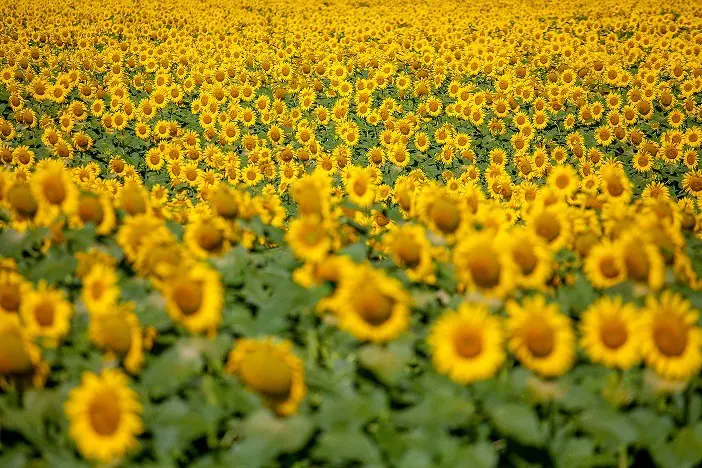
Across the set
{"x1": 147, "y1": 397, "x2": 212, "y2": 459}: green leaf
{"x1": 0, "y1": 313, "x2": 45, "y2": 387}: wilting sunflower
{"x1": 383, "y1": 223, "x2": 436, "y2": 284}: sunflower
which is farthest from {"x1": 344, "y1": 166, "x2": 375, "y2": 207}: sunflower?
{"x1": 0, "y1": 313, "x2": 45, "y2": 387}: wilting sunflower

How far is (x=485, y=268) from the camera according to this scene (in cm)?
218

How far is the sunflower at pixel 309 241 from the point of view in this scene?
2.45m

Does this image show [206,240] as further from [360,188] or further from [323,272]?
[360,188]

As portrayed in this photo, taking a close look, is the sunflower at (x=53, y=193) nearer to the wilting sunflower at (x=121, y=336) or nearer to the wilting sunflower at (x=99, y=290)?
the wilting sunflower at (x=99, y=290)

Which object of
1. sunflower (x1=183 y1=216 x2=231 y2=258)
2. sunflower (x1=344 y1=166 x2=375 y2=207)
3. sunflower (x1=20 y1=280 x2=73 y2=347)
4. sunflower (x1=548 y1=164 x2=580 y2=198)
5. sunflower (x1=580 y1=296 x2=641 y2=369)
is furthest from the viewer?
sunflower (x1=548 y1=164 x2=580 y2=198)

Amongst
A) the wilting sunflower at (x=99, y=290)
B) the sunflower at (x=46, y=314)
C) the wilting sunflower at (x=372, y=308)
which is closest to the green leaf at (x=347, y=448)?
the wilting sunflower at (x=372, y=308)

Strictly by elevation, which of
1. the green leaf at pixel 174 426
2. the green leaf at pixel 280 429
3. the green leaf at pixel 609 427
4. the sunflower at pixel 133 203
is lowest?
the green leaf at pixel 174 426

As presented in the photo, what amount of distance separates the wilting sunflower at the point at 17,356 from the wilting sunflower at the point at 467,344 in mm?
1529

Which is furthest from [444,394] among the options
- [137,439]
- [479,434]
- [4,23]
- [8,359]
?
[4,23]

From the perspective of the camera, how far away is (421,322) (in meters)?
2.34

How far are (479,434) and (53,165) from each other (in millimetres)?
2539

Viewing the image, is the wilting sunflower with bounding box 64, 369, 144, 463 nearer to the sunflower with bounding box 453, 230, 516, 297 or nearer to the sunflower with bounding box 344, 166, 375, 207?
the sunflower with bounding box 453, 230, 516, 297

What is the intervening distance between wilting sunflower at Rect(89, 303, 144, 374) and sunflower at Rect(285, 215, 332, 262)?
0.79 m

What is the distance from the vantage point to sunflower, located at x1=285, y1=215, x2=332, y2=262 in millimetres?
2447
